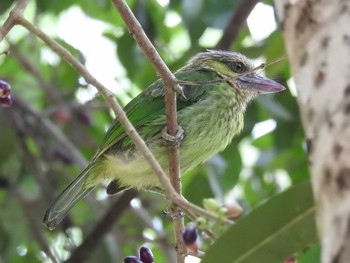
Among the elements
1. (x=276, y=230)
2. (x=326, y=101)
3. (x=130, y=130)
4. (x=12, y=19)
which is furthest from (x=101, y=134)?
(x=326, y=101)

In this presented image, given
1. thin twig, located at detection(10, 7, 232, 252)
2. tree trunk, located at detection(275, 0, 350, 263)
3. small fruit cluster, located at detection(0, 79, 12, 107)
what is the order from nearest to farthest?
1. tree trunk, located at detection(275, 0, 350, 263)
2. thin twig, located at detection(10, 7, 232, 252)
3. small fruit cluster, located at detection(0, 79, 12, 107)

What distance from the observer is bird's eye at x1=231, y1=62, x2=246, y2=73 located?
4332mm

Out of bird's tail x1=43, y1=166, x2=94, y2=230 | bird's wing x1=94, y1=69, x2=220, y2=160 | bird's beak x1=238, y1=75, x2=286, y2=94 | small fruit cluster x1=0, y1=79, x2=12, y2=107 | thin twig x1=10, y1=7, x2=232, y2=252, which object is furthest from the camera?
bird's beak x1=238, y1=75, x2=286, y2=94

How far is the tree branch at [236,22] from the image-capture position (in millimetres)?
4609

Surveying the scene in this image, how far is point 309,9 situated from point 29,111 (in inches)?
140

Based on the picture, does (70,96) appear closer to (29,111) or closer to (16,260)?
(29,111)

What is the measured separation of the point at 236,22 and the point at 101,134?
1399 mm

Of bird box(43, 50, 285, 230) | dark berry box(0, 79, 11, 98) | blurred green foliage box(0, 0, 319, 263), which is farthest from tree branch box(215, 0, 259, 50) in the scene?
dark berry box(0, 79, 11, 98)

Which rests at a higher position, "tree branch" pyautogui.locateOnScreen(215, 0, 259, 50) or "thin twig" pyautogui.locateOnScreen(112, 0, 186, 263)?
"thin twig" pyautogui.locateOnScreen(112, 0, 186, 263)

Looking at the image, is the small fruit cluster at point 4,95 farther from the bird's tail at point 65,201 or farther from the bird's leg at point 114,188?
the bird's leg at point 114,188

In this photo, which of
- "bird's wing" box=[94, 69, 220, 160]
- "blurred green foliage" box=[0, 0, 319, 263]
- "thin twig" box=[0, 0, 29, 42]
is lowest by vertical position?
"blurred green foliage" box=[0, 0, 319, 263]

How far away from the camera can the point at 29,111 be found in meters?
4.93

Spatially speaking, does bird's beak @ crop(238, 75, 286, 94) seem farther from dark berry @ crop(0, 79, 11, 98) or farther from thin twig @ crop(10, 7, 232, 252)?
thin twig @ crop(10, 7, 232, 252)

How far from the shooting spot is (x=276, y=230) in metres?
2.18
